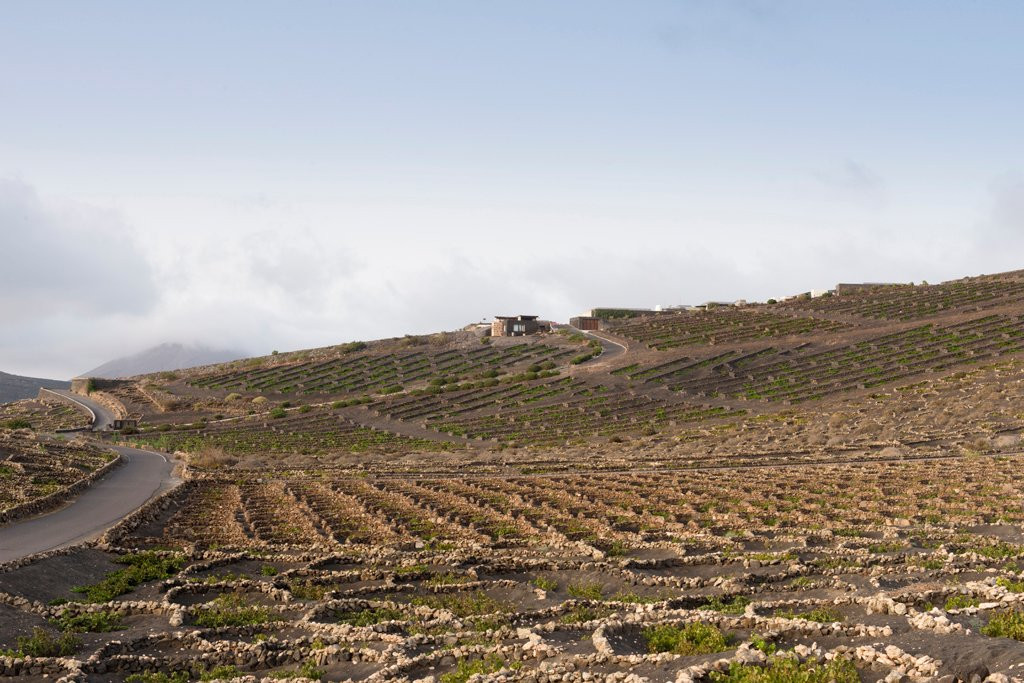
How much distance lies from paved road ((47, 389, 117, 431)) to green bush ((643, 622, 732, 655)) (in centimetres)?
9682

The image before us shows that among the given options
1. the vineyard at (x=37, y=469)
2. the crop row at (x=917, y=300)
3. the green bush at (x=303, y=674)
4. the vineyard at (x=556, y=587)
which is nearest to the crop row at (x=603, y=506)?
the vineyard at (x=556, y=587)

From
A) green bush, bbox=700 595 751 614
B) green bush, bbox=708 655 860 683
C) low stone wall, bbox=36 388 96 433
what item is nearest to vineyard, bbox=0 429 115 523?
green bush, bbox=700 595 751 614

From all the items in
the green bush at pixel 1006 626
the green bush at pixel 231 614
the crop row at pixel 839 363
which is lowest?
the green bush at pixel 231 614

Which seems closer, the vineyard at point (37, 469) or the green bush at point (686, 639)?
the green bush at point (686, 639)

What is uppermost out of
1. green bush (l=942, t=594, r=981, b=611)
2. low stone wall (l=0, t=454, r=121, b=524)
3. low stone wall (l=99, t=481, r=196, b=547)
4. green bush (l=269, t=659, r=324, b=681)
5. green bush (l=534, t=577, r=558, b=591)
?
low stone wall (l=0, t=454, r=121, b=524)

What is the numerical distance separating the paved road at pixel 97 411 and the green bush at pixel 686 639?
318 ft

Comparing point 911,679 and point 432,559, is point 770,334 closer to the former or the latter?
point 432,559

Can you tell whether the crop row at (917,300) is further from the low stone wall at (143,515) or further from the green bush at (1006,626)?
the green bush at (1006,626)

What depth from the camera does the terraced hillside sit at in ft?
46.9

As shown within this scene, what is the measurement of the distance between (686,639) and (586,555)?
11503 mm

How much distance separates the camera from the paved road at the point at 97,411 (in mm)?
101562

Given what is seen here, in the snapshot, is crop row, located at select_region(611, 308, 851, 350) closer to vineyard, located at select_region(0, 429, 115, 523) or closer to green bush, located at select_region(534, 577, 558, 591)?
vineyard, located at select_region(0, 429, 115, 523)

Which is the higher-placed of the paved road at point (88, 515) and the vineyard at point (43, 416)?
the vineyard at point (43, 416)

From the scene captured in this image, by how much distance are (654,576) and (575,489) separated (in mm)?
20476
